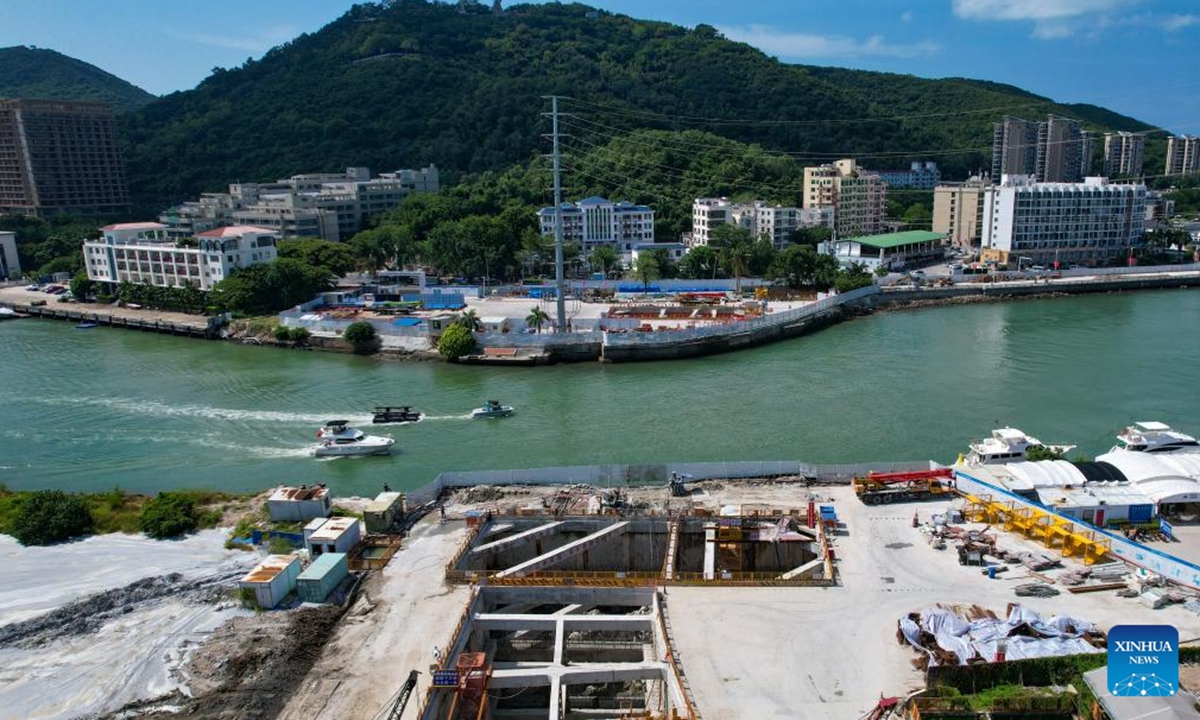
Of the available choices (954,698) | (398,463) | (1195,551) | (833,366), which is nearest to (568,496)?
(398,463)

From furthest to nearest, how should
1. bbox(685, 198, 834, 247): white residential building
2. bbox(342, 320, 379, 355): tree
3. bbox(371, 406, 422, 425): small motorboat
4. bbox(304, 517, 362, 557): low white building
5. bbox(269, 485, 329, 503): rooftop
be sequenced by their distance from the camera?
bbox(685, 198, 834, 247): white residential building < bbox(342, 320, 379, 355): tree < bbox(371, 406, 422, 425): small motorboat < bbox(269, 485, 329, 503): rooftop < bbox(304, 517, 362, 557): low white building

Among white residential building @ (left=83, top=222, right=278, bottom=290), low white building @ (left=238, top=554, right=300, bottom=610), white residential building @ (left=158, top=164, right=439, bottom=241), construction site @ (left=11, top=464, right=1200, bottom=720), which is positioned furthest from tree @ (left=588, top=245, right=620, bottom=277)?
low white building @ (left=238, top=554, right=300, bottom=610)

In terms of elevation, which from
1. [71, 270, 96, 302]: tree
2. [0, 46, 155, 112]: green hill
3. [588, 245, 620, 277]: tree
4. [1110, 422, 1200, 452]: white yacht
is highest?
[0, 46, 155, 112]: green hill

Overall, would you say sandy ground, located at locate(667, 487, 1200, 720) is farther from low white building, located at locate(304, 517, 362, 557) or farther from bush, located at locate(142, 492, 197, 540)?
bush, located at locate(142, 492, 197, 540)

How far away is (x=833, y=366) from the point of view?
1203 inches

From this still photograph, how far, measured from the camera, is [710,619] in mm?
11289

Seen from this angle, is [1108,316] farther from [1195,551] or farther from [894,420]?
[1195,551]

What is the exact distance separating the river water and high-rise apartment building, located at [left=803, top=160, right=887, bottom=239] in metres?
24.5

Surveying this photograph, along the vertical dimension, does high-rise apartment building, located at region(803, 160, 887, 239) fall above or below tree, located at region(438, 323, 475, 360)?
above

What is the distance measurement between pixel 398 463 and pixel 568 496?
6888mm

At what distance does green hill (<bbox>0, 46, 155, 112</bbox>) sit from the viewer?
11931 centimetres

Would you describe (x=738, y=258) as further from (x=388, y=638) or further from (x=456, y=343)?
(x=388, y=638)

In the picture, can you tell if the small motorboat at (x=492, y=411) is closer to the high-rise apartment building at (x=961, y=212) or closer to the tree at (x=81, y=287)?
the tree at (x=81, y=287)

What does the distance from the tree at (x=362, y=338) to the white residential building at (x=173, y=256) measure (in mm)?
12781
